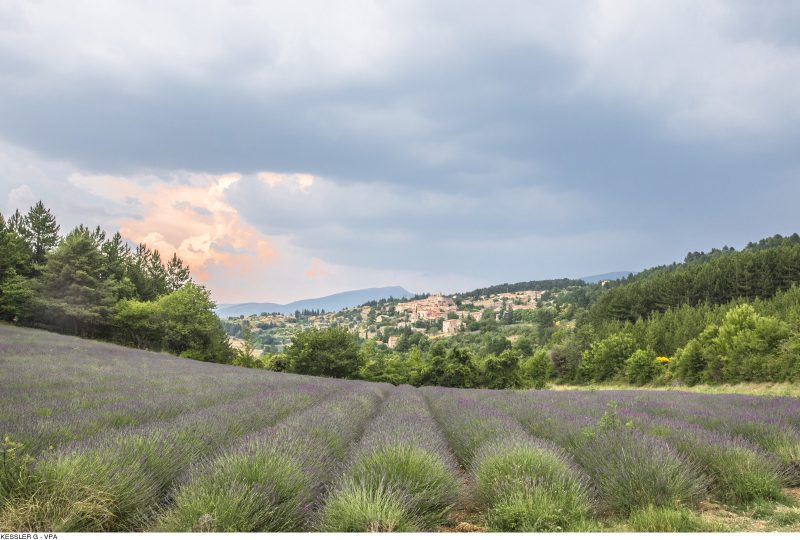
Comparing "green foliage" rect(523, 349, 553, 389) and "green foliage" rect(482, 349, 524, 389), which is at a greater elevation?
"green foliage" rect(482, 349, 524, 389)

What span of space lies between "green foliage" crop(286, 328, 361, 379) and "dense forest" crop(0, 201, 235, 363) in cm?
1072

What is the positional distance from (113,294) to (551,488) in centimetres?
5131

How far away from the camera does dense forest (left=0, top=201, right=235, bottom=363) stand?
3959 centimetres

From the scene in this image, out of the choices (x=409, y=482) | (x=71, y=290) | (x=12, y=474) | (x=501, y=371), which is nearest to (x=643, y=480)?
(x=409, y=482)

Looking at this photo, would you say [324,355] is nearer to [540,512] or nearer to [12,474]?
[12,474]

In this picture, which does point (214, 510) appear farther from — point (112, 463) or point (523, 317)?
point (523, 317)

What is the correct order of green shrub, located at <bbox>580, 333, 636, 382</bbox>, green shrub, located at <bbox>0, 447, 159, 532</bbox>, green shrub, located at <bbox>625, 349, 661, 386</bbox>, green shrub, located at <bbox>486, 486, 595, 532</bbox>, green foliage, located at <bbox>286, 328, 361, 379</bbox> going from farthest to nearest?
green shrub, located at <bbox>580, 333, 636, 382</bbox>
green shrub, located at <bbox>625, 349, 661, 386</bbox>
green foliage, located at <bbox>286, 328, 361, 379</bbox>
green shrub, located at <bbox>486, 486, 595, 532</bbox>
green shrub, located at <bbox>0, 447, 159, 532</bbox>

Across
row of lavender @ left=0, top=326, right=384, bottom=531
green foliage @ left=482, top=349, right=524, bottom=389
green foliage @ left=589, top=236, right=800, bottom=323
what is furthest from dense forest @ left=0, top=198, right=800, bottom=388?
row of lavender @ left=0, top=326, right=384, bottom=531

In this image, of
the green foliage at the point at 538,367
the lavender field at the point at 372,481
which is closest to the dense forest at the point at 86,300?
the green foliage at the point at 538,367

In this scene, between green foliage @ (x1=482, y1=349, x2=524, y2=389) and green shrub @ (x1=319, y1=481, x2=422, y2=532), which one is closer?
green shrub @ (x1=319, y1=481, x2=422, y2=532)

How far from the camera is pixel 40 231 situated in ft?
163

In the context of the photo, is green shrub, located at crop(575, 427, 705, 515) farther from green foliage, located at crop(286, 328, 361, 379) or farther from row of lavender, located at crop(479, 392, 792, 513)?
green foliage, located at crop(286, 328, 361, 379)

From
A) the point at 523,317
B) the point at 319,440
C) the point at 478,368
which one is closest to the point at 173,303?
the point at 478,368
